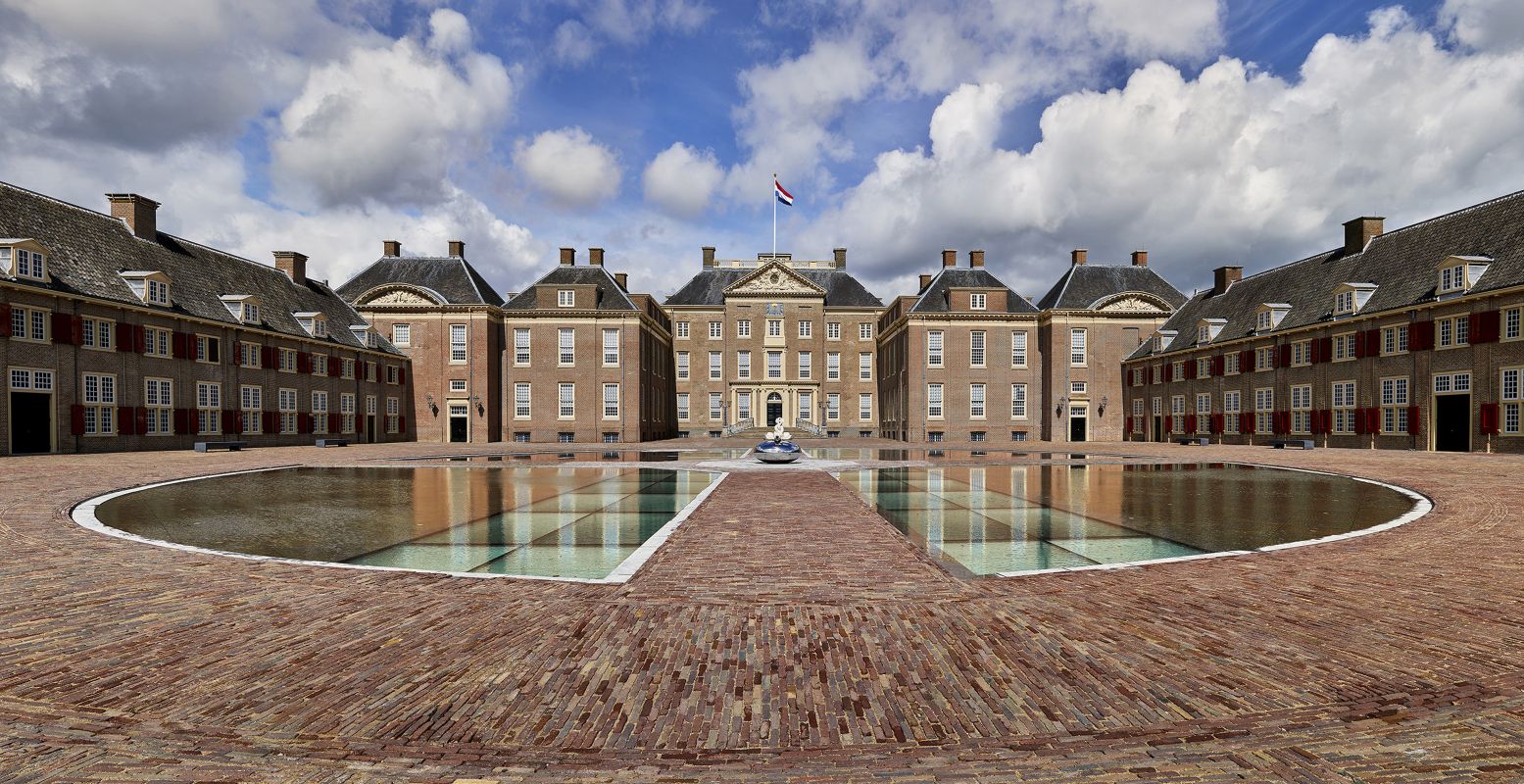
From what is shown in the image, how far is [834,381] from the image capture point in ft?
206

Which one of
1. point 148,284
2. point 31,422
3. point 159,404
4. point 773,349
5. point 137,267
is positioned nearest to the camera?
point 31,422

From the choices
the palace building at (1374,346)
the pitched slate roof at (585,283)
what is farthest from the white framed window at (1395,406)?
the pitched slate roof at (585,283)

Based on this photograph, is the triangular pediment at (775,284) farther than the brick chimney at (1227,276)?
Yes

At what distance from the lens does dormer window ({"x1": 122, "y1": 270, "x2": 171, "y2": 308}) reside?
3152cm

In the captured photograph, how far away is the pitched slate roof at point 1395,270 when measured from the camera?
2894 cm

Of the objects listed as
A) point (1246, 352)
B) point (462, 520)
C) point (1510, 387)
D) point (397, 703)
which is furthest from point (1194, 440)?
point (397, 703)

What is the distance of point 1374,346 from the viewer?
32.9 metres

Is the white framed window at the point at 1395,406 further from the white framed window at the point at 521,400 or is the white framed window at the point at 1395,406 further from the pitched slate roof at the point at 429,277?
the pitched slate roof at the point at 429,277

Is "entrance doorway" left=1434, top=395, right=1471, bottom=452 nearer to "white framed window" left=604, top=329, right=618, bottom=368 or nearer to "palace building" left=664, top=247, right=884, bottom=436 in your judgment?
"palace building" left=664, top=247, right=884, bottom=436

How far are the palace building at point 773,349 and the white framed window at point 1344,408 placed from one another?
33.5m

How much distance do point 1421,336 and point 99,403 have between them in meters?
59.0

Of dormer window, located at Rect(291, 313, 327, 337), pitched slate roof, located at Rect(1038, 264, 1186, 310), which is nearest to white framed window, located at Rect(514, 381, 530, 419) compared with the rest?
dormer window, located at Rect(291, 313, 327, 337)

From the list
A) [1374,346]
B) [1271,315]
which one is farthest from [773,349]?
[1374,346]

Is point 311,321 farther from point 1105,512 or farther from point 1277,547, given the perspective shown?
A: point 1277,547
